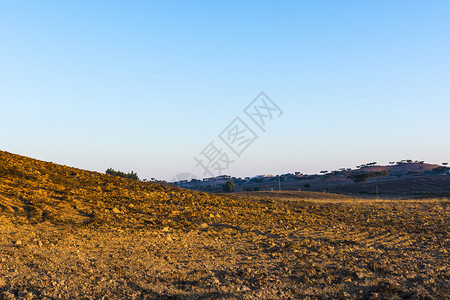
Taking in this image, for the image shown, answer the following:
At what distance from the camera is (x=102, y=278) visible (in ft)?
22.9

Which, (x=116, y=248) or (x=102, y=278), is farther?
(x=116, y=248)

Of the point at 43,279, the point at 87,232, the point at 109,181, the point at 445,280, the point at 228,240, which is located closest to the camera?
the point at 43,279

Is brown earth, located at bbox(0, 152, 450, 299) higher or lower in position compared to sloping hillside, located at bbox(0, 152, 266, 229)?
lower

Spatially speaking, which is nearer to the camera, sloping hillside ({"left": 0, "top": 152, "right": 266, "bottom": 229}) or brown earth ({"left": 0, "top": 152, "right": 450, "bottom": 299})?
brown earth ({"left": 0, "top": 152, "right": 450, "bottom": 299})

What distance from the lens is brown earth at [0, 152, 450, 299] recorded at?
7012mm

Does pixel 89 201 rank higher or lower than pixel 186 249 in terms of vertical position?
higher

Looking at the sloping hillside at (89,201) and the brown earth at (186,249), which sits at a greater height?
the sloping hillside at (89,201)

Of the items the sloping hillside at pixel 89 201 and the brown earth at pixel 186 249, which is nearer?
the brown earth at pixel 186 249

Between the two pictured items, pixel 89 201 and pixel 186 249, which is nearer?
pixel 186 249

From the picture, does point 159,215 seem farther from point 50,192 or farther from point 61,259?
point 61,259

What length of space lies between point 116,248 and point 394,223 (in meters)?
14.2

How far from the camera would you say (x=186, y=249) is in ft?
32.6

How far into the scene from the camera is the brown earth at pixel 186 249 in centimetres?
701

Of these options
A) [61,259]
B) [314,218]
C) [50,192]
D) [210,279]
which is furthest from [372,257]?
[50,192]
